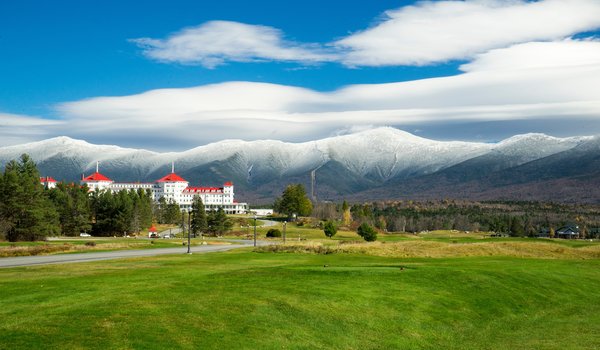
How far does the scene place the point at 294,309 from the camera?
91.4 ft

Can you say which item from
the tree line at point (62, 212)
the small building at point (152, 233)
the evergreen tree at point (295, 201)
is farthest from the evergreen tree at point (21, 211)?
the evergreen tree at point (295, 201)

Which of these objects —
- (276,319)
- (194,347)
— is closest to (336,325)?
(276,319)

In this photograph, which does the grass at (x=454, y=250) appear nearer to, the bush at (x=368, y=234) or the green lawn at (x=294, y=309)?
the green lawn at (x=294, y=309)

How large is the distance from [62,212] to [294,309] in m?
117

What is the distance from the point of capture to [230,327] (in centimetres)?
2377

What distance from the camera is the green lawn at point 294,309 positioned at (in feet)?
72.8

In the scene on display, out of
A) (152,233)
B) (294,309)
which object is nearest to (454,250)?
(294,309)

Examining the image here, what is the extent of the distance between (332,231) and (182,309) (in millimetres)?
106314

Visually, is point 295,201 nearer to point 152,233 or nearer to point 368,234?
point 152,233

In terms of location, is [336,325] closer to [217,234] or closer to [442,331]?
[442,331]

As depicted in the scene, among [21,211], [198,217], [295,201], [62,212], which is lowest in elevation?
[198,217]

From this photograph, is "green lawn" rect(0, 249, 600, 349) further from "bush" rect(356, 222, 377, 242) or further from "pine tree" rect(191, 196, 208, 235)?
"pine tree" rect(191, 196, 208, 235)

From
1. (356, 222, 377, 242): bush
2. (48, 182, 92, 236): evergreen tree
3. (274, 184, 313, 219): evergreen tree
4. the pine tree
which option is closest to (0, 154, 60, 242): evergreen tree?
(48, 182, 92, 236): evergreen tree

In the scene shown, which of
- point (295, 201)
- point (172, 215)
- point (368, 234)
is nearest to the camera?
point (368, 234)
